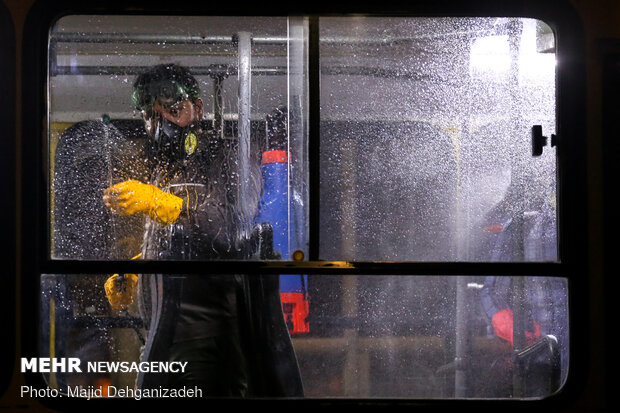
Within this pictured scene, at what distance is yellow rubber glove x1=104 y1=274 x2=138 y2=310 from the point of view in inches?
72.4

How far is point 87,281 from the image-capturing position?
1.83 metres

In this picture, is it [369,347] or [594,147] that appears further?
[369,347]

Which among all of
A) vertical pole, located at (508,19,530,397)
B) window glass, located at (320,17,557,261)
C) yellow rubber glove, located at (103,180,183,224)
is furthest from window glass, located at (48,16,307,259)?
vertical pole, located at (508,19,530,397)

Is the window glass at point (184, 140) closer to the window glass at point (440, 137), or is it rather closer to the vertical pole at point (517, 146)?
the window glass at point (440, 137)

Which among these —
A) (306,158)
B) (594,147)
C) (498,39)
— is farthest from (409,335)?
(498,39)

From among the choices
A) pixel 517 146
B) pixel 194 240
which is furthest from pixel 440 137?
pixel 194 240

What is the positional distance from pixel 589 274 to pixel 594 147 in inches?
14.1

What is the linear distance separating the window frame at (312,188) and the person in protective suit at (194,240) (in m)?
0.10

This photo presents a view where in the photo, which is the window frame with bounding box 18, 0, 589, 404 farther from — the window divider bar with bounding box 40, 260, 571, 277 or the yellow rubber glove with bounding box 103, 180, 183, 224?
the yellow rubber glove with bounding box 103, 180, 183, 224

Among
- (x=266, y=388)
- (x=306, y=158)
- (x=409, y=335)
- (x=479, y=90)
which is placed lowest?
(x=266, y=388)

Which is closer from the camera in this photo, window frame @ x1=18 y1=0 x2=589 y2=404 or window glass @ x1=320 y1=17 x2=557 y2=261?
window frame @ x1=18 y1=0 x2=589 y2=404

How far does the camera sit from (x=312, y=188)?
182 cm

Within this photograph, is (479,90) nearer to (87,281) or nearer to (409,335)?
(409,335)

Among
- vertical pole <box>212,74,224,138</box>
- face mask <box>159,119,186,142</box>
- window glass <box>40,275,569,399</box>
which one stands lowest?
window glass <box>40,275,569,399</box>
